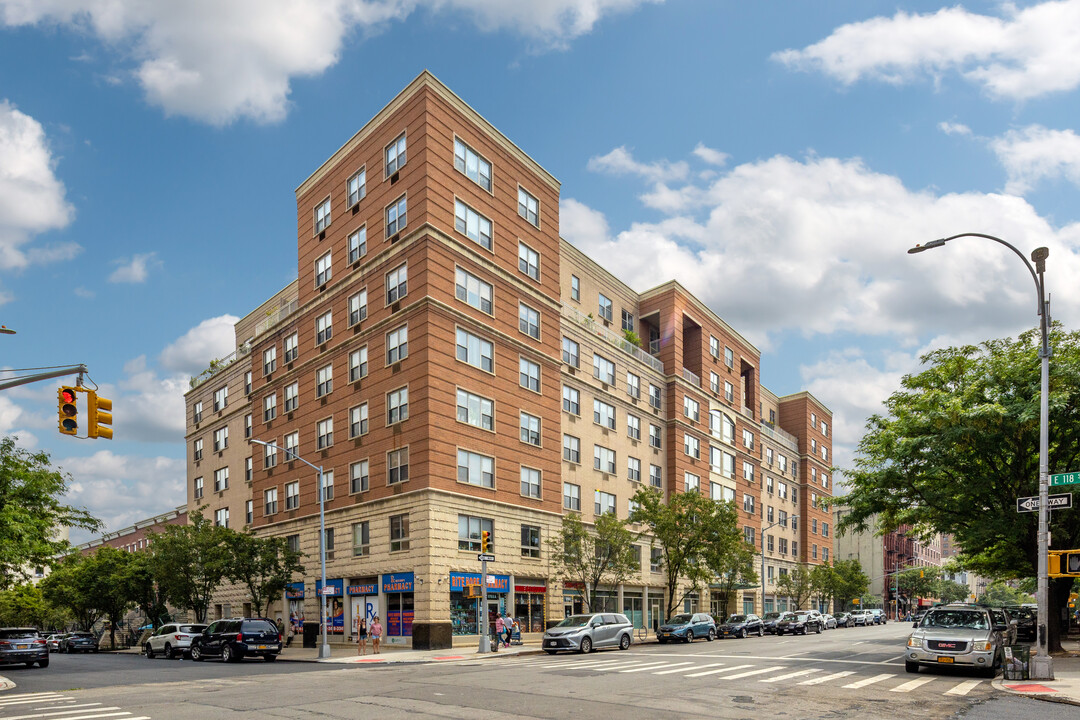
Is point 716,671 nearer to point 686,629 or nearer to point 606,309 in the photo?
point 686,629

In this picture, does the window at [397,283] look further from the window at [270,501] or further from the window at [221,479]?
the window at [221,479]

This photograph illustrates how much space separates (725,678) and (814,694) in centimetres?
373

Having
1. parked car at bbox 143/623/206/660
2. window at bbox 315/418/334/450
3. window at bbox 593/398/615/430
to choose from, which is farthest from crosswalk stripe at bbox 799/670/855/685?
window at bbox 315/418/334/450

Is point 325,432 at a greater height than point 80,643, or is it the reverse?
point 325,432

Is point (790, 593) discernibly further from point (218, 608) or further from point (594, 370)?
point (218, 608)

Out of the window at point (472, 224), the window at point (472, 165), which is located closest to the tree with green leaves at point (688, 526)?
the window at point (472, 224)

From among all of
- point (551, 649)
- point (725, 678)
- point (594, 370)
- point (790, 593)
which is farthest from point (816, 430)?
point (725, 678)

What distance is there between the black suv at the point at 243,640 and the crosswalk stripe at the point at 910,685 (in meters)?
24.8

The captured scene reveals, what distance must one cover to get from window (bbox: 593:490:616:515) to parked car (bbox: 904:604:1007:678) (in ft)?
96.7

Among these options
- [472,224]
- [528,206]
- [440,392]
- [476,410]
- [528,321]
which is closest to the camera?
[440,392]

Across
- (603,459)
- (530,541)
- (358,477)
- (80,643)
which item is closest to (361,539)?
(358,477)

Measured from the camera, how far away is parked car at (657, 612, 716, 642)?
43438mm

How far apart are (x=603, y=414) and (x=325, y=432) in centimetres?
1786

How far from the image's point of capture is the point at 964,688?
64.7 ft
